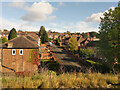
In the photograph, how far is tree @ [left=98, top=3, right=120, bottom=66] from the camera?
11781 mm

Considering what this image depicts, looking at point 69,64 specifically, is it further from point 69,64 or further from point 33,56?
point 33,56

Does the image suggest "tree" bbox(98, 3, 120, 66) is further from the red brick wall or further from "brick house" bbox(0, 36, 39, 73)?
the red brick wall

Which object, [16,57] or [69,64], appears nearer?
[16,57]

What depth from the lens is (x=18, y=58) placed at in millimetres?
19250

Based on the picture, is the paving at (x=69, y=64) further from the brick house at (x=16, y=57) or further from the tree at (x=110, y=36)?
the brick house at (x=16, y=57)

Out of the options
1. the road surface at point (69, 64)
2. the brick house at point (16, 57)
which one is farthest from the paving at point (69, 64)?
the brick house at point (16, 57)

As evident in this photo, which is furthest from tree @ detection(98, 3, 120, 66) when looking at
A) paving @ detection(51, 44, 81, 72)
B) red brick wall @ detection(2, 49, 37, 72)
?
red brick wall @ detection(2, 49, 37, 72)

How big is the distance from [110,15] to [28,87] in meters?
14.7

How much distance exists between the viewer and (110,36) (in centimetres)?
1145

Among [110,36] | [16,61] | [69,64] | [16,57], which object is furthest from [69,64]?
[110,36]

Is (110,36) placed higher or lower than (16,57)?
higher

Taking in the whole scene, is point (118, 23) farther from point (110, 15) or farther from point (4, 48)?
point (4, 48)

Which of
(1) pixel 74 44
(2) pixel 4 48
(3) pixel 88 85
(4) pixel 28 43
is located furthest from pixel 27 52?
(1) pixel 74 44

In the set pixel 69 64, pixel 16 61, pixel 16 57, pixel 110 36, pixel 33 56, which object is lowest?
pixel 69 64
